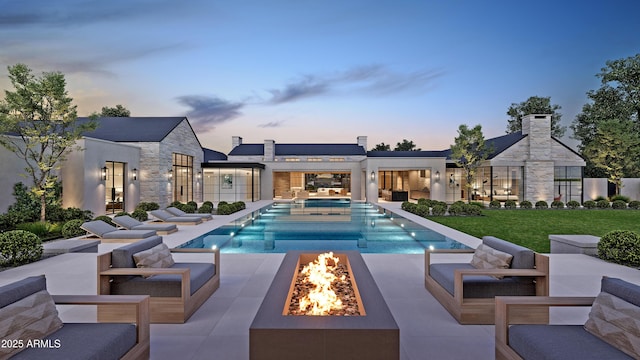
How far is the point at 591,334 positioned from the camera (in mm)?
2576

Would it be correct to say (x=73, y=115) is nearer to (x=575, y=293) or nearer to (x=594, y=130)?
(x=575, y=293)

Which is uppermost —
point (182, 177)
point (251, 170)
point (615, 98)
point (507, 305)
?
point (615, 98)

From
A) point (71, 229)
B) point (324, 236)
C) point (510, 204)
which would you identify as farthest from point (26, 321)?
point (510, 204)

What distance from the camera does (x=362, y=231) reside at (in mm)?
11812

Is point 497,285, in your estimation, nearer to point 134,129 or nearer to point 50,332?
point 50,332

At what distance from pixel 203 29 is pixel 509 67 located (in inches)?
848

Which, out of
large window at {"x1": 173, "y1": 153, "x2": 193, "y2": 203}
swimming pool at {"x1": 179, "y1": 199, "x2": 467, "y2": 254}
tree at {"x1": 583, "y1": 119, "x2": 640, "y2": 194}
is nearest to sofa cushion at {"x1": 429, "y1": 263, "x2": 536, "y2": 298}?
swimming pool at {"x1": 179, "y1": 199, "x2": 467, "y2": 254}

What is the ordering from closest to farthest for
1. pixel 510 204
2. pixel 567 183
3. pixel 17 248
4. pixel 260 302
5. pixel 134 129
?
pixel 260 302 < pixel 17 248 < pixel 134 129 < pixel 510 204 < pixel 567 183

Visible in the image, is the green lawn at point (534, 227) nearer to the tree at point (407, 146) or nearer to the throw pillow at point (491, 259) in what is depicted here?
the throw pillow at point (491, 259)

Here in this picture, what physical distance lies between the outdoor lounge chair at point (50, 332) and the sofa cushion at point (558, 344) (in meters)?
3.23

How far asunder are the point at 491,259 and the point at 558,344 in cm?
189

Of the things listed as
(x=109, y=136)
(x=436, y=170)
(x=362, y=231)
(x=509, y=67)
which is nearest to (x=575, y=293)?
(x=362, y=231)

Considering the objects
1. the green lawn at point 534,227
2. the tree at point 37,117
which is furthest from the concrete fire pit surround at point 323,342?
the tree at point 37,117

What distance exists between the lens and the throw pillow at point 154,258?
4148 mm
